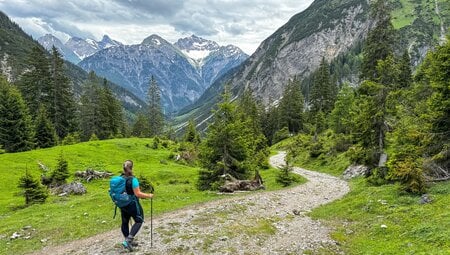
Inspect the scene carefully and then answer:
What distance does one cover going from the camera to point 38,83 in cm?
7369

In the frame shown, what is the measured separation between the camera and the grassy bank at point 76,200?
17.9 m

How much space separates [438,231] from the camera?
13.2 meters

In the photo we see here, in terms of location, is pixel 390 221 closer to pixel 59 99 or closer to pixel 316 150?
pixel 316 150

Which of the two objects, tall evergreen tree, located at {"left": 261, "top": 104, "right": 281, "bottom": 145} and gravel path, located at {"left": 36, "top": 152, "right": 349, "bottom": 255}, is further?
tall evergreen tree, located at {"left": 261, "top": 104, "right": 281, "bottom": 145}

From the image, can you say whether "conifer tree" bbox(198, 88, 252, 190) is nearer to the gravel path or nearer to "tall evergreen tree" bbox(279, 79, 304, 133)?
the gravel path

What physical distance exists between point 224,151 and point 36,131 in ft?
144

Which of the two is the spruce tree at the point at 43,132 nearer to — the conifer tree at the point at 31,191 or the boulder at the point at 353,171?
the conifer tree at the point at 31,191

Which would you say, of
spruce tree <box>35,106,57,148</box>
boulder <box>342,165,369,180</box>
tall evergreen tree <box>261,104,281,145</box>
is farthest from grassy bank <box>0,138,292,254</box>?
tall evergreen tree <box>261,104,281,145</box>

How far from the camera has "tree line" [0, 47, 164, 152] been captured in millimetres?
54719

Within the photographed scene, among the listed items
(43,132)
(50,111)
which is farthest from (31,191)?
(50,111)

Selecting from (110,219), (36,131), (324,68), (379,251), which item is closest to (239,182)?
(110,219)

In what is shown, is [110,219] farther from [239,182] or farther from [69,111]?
[69,111]

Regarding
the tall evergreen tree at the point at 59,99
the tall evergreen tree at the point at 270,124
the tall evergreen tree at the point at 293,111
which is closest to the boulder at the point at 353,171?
the tall evergreen tree at the point at 59,99

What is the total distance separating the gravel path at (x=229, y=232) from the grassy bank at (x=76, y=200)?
1947 millimetres
